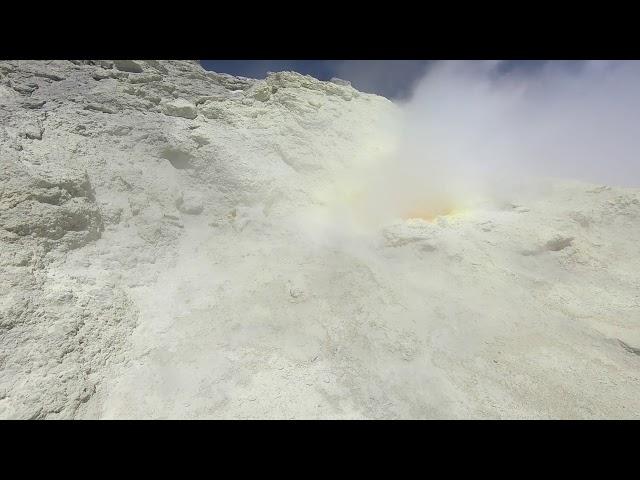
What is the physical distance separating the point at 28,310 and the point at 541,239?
909cm

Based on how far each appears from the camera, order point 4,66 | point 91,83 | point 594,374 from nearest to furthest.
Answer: point 594,374, point 4,66, point 91,83

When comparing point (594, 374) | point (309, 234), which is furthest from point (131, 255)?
point (594, 374)

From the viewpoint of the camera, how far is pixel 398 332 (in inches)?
218

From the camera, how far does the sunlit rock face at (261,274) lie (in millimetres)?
4457

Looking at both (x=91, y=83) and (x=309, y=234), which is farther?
(x=91, y=83)

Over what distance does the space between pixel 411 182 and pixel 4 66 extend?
10.3 meters

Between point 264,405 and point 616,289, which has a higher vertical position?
point 616,289

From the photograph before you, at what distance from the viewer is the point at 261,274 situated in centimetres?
644

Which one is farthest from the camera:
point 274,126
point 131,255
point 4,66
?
point 274,126

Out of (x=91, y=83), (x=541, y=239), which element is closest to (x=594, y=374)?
(x=541, y=239)

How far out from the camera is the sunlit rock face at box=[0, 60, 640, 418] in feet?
14.6

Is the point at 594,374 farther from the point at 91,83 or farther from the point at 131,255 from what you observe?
the point at 91,83

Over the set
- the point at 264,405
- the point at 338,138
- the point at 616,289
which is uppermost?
the point at 338,138

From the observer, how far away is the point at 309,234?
25.2 ft
